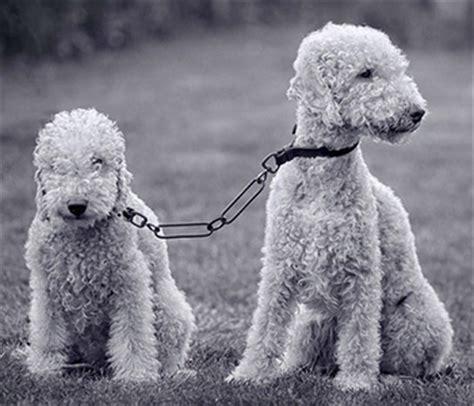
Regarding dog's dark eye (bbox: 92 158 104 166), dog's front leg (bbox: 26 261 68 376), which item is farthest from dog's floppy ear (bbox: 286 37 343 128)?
dog's front leg (bbox: 26 261 68 376)

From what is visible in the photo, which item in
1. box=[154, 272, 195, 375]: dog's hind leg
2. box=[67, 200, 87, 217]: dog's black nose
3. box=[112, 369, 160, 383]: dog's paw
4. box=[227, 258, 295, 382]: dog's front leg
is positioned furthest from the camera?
box=[154, 272, 195, 375]: dog's hind leg

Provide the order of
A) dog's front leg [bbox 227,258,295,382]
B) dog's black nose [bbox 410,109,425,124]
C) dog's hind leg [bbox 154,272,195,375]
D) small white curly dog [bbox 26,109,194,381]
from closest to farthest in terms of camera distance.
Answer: small white curly dog [bbox 26,109,194,381]
dog's black nose [bbox 410,109,425,124]
dog's front leg [bbox 227,258,295,382]
dog's hind leg [bbox 154,272,195,375]

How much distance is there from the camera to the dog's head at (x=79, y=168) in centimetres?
463

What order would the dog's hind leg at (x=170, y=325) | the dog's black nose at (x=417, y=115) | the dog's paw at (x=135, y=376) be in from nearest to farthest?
the dog's black nose at (x=417, y=115), the dog's paw at (x=135, y=376), the dog's hind leg at (x=170, y=325)

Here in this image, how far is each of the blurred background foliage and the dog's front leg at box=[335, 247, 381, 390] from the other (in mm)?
15770

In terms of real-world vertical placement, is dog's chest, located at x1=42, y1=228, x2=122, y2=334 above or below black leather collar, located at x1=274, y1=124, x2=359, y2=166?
below

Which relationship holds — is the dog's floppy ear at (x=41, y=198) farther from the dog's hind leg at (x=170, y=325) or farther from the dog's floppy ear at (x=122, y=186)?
the dog's hind leg at (x=170, y=325)

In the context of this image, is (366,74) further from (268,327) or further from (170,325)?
(170,325)

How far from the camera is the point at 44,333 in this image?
5105 mm

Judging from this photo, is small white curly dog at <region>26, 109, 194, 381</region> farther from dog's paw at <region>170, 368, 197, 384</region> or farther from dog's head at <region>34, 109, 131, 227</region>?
dog's paw at <region>170, 368, 197, 384</region>

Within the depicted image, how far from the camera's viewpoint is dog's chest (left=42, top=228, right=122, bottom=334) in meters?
4.95

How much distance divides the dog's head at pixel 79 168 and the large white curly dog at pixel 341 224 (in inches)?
38.8

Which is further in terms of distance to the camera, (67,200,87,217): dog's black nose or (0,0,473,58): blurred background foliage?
(0,0,473,58): blurred background foliage

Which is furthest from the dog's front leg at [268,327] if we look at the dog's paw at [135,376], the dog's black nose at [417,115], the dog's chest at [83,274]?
the dog's black nose at [417,115]
